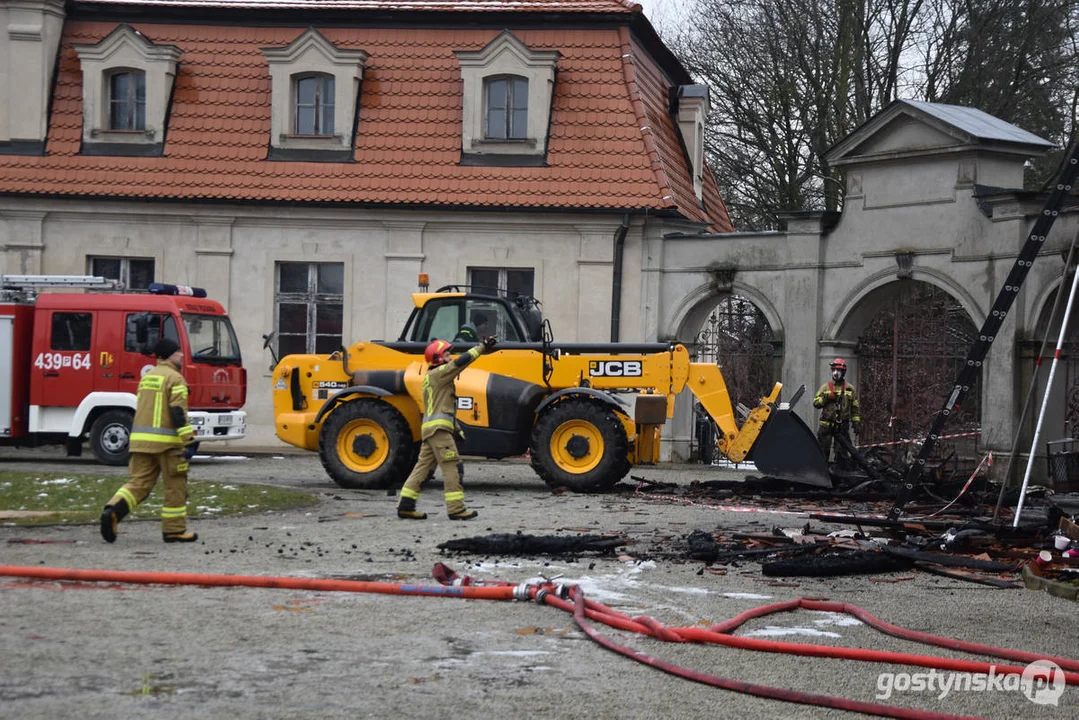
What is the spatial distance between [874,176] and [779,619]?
1426cm

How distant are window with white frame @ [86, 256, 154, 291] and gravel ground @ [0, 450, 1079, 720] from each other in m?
14.0

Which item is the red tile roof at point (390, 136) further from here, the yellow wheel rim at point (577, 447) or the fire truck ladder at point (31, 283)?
the yellow wheel rim at point (577, 447)

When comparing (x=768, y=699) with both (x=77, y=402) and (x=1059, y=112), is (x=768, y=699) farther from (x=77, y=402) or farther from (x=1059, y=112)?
(x=1059, y=112)

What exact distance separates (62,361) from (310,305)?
231 inches

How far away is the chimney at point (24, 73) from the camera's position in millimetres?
25875

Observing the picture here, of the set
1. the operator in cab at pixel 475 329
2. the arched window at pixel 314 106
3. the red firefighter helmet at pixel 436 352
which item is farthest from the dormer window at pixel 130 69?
the red firefighter helmet at pixel 436 352

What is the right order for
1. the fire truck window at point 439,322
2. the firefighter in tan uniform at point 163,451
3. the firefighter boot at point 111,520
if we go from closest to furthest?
the firefighter boot at point 111,520 < the firefighter in tan uniform at point 163,451 < the fire truck window at point 439,322

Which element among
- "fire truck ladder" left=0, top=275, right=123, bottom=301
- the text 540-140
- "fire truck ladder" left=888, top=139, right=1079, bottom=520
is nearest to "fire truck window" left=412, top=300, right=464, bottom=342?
the text 540-140

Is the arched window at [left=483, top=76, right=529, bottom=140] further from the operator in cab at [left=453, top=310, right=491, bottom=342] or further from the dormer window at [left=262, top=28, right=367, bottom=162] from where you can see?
the operator in cab at [left=453, top=310, right=491, bottom=342]

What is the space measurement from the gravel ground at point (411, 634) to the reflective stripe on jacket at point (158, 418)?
0.81m

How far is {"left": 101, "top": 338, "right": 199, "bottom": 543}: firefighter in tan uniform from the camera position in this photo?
39.2 feet

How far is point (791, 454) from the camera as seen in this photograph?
1688cm

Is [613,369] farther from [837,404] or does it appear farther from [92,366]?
[92,366]

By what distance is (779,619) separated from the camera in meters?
8.63
